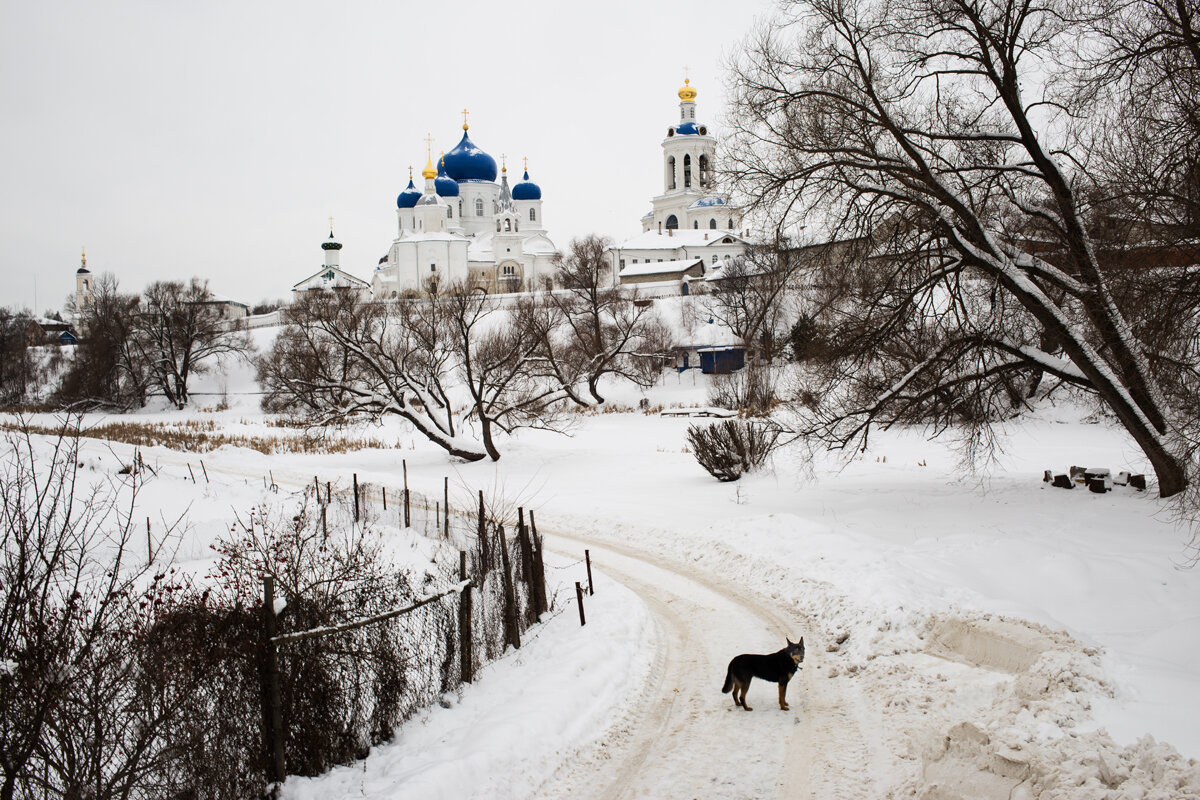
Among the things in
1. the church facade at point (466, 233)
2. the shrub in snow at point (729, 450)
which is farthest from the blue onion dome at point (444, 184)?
the shrub in snow at point (729, 450)

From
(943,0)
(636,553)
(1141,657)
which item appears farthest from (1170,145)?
(636,553)

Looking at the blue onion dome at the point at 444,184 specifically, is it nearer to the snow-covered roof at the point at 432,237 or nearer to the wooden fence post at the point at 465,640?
the snow-covered roof at the point at 432,237

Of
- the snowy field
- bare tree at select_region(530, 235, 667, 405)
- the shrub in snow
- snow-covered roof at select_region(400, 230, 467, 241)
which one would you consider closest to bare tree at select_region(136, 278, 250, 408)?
snow-covered roof at select_region(400, 230, 467, 241)

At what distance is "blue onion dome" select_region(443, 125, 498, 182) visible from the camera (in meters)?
94.1

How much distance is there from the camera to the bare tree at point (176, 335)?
61.2 m

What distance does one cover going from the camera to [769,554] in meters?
12.8

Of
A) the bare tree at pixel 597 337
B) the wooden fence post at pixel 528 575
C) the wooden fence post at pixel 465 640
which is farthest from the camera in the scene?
the bare tree at pixel 597 337

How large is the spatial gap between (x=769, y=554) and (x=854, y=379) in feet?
16.6

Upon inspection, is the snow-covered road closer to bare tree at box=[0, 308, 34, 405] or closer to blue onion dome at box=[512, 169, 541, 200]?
bare tree at box=[0, 308, 34, 405]

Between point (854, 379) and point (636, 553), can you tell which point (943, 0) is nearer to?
point (854, 379)

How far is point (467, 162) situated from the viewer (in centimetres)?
9444

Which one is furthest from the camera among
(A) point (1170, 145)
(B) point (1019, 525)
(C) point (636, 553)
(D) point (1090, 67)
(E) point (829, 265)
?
(E) point (829, 265)

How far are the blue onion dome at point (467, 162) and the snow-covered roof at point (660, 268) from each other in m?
20.1

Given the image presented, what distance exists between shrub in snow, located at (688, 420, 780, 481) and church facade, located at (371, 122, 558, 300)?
61050 mm
